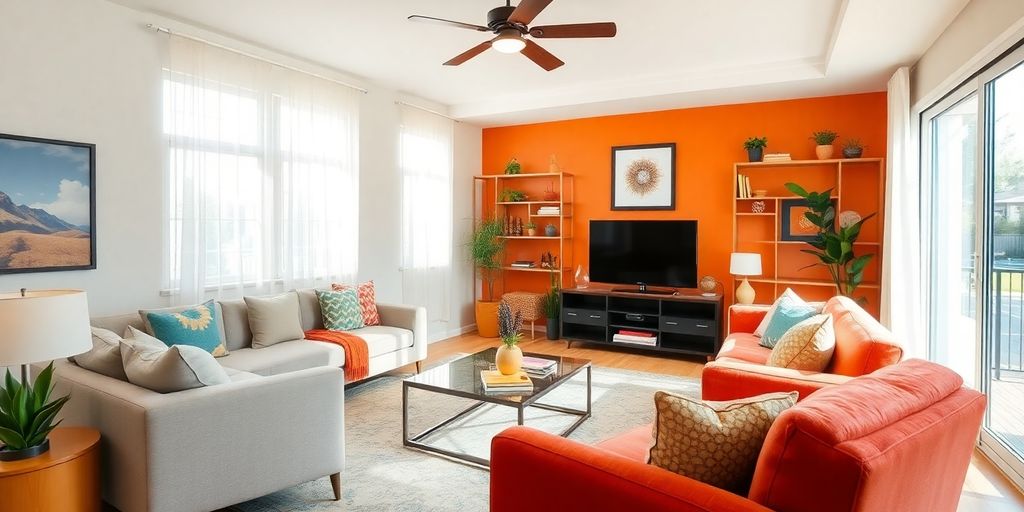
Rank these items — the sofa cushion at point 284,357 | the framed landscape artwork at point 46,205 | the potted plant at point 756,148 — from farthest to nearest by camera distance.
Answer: the potted plant at point 756,148, the sofa cushion at point 284,357, the framed landscape artwork at point 46,205

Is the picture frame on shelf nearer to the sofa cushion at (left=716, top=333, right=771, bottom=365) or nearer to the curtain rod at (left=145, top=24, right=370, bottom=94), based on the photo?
the sofa cushion at (left=716, top=333, right=771, bottom=365)

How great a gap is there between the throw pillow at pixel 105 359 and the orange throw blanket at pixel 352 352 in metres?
1.55

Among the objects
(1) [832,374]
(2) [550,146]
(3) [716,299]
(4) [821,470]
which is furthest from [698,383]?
(4) [821,470]

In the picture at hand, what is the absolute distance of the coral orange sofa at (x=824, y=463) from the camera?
122 cm

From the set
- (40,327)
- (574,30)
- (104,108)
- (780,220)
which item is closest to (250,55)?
(104,108)

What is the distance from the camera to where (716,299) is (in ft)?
17.9

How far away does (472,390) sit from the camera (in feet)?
10.1

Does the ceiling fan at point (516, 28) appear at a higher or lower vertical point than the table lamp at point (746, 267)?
higher

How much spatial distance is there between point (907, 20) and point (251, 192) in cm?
457

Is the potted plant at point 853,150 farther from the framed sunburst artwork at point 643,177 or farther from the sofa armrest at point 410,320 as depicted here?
the sofa armrest at point 410,320

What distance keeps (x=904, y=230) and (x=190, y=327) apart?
5032mm

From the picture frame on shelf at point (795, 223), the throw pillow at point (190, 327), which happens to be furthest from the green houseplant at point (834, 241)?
the throw pillow at point (190, 327)

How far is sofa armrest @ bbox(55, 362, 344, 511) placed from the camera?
2129 mm

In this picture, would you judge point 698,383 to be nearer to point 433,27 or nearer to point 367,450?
point 367,450
